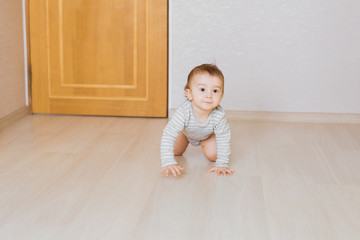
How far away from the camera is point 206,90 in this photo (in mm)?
1879

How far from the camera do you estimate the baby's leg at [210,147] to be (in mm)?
2080

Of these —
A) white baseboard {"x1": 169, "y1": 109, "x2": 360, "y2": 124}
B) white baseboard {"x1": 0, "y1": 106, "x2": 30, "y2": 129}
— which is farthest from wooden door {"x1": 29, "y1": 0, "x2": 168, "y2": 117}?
white baseboard {"x1": 169, "y1": 109, "x2": 360, "y2": 124}

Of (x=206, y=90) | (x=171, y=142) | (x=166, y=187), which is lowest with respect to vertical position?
(x=166, y=187)

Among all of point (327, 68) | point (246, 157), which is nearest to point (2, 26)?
point (246, 157)

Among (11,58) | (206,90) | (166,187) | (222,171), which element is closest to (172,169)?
(166,187)

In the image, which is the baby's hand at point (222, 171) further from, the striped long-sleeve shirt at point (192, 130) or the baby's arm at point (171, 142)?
the baby's arm at point (171, 142)

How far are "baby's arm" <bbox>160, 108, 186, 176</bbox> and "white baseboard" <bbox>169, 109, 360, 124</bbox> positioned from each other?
3.22 feet

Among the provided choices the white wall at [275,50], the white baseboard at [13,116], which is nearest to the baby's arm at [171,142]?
the white wall at [275,50]

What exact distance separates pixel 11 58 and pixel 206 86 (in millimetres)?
1420

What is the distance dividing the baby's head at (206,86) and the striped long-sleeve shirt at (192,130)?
0.08 meters

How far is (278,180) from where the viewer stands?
74.5 inches

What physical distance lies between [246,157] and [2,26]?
59.7 inches

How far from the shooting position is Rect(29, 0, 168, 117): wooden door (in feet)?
9.25

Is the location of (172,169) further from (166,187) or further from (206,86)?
(206,86)
